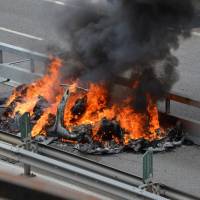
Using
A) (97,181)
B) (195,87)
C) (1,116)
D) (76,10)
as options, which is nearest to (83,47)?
(76,10)

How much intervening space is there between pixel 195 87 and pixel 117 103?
8.20 feet

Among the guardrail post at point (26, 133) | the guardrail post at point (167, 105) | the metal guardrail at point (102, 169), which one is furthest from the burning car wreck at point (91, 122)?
the metal guardrail at point (102, 169)

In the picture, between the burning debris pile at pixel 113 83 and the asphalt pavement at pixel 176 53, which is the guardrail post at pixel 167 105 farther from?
the asphalt pavement at pixel 176 53

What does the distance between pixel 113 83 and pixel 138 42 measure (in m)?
0.69

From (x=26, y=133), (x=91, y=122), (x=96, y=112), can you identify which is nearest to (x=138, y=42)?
(x=96, y=112)

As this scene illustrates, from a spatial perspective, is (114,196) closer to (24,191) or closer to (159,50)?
(24,191)

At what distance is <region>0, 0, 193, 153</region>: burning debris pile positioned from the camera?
11633mm

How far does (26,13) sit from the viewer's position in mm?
18141

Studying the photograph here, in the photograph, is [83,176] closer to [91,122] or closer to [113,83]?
[91,122]

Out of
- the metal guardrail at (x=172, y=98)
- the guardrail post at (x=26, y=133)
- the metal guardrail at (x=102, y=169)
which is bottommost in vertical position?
the metal guardrail at (x=172, y=98)

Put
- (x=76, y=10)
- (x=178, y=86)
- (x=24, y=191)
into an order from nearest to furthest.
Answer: (x=24, y=191) < (x=76, y=10) < (x=178, y=86)

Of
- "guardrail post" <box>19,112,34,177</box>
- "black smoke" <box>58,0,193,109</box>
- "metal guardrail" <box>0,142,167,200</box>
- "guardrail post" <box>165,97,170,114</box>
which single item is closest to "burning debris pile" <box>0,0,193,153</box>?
"black smoke" <box>58,0,193,109</box>

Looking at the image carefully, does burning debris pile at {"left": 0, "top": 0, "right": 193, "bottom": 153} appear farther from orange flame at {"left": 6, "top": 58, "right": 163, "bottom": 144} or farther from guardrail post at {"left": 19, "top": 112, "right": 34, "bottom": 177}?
guardrail post at {"left": 19, "top": 112, "right": 34, "bottom": 177}

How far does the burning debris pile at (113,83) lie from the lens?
1163cm
